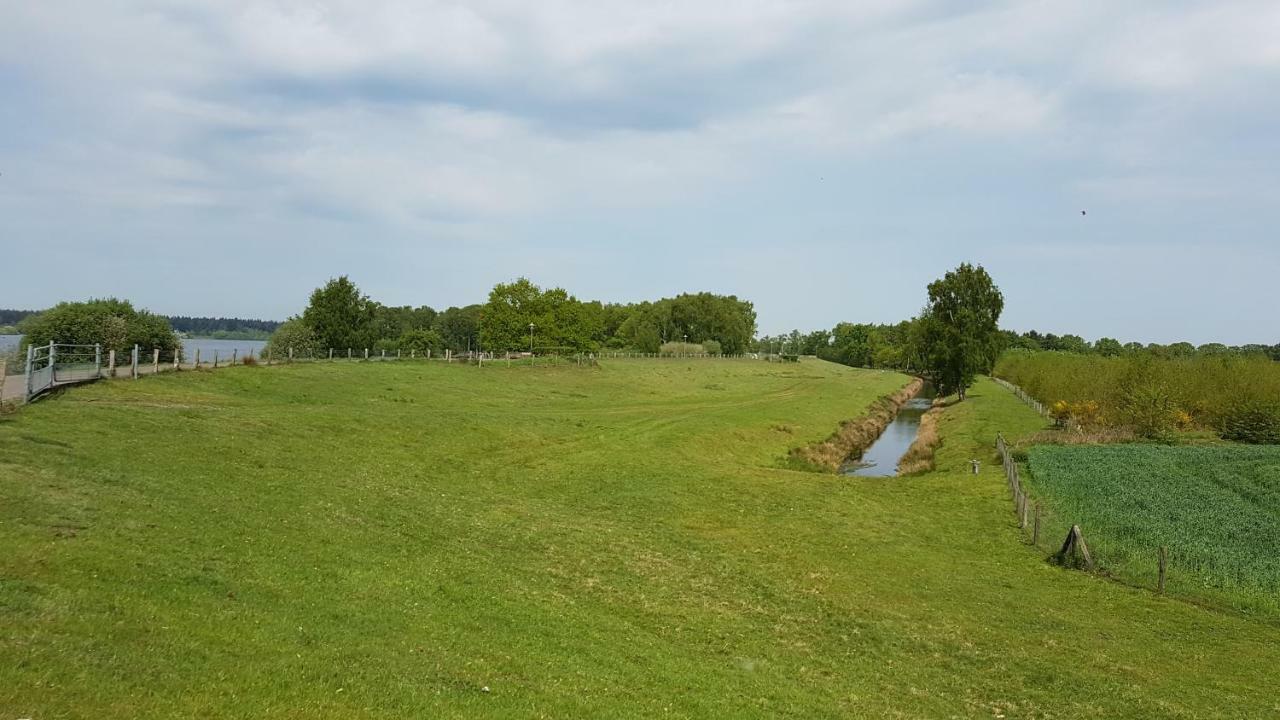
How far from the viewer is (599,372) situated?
4296 inches

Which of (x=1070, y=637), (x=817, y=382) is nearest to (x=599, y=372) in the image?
(x=817, y=382)

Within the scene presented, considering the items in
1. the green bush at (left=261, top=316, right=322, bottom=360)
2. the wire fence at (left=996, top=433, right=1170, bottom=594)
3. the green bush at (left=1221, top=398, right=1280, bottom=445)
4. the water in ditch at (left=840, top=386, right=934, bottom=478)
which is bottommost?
the water in ditch at (left=840, top=386, right=934, bottom=478)

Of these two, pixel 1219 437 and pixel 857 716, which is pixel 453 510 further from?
pixel 1219 437

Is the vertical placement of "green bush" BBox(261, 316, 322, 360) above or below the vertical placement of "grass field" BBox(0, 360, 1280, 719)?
above

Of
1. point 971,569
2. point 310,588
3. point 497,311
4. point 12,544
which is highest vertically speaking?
point 497,311

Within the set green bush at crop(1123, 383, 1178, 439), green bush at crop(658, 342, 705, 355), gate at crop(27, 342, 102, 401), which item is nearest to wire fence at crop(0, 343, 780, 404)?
gate at crop(27, 342, 102, 401)

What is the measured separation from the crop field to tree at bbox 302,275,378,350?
83111 millimetres

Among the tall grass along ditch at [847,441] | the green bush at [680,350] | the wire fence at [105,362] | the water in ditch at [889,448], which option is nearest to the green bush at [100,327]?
the wire fence at [105,362]

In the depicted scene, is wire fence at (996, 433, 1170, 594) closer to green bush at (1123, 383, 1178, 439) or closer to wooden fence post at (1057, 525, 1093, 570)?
wooden fence post at (1057, 525, 1093, 570)

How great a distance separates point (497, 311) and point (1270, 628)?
104096 mm

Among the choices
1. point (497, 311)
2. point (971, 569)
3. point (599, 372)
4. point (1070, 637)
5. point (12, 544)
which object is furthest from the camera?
point (497, 311)

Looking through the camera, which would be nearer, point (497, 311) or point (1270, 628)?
point (1270, 628)

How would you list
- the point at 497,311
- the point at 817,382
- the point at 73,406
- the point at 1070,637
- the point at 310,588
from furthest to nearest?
the point at 817,382, the point at 497,311, the point at 73,406, the point at 1070,637, the point at 310,588

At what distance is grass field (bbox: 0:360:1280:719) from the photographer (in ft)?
39.4
